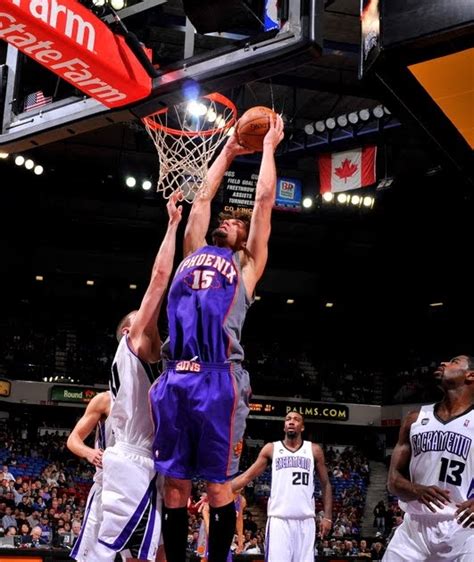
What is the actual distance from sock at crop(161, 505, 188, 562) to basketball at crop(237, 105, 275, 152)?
83.8 inches

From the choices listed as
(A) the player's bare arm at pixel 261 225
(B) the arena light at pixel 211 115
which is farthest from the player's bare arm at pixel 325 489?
(A) the player's bare arm at pixel 261 225

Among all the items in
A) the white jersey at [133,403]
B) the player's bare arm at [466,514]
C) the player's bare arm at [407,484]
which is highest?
the white jersey at [133,403]

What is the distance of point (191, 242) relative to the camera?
4.68 meters

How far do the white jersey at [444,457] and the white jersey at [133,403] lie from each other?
6.23 feet

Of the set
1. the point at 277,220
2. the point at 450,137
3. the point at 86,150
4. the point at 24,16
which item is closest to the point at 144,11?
the point at 24,16

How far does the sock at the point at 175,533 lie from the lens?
389cm

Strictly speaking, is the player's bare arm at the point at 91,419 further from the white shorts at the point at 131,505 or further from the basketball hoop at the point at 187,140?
the basketball hoop at the point at 187,140

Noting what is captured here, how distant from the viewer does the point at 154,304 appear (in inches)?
170

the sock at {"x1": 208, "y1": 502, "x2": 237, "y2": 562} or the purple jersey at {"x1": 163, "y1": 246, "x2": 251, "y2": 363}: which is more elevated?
the purple jersey at {"x1": 163, "y1": 246, "x2": 251, "y2": 363}

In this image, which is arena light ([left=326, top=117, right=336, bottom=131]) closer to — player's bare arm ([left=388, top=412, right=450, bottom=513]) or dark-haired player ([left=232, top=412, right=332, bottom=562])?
dark-haired player ([left=232, top=412, right=332, bottom=562])

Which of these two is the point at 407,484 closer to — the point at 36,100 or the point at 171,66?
the point at 171,66

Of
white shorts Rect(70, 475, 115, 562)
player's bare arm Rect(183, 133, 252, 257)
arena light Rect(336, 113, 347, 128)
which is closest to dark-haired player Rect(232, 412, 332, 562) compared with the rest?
white shorts Rect(70, 475, 115, 562)

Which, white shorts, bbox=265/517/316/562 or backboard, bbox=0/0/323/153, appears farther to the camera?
white shorts, bbox=265/517/316/562

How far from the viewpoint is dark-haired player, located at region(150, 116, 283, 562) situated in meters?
3.85
